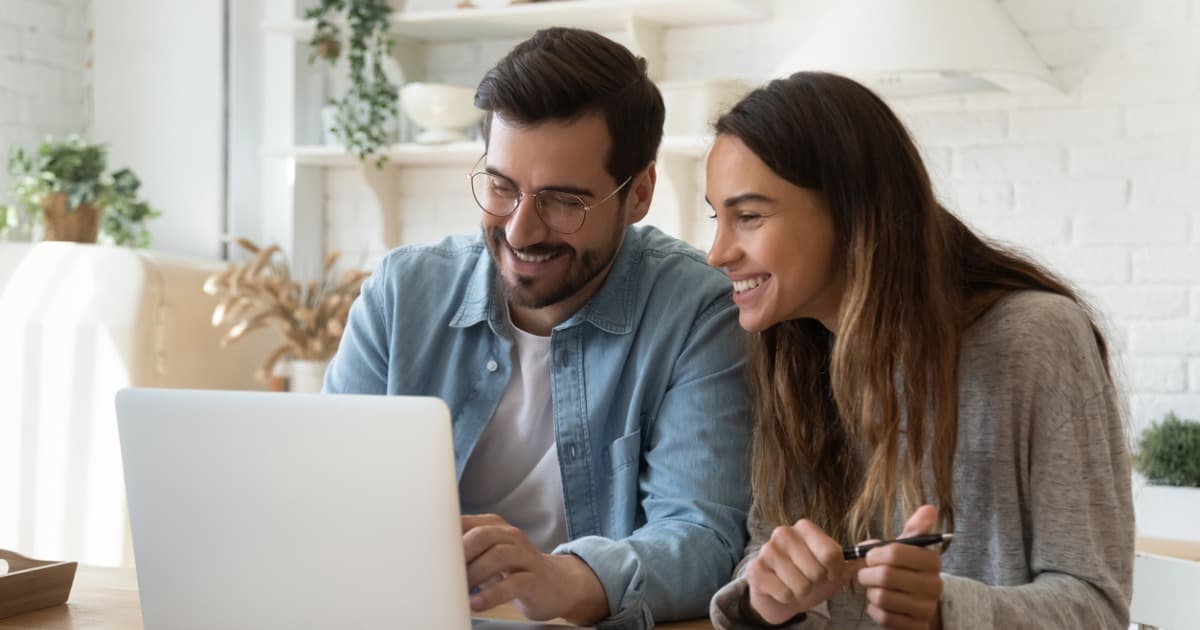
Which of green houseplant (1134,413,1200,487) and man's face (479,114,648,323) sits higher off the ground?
man's face (479,114,648,323)

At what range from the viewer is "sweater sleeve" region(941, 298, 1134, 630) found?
3.87ft

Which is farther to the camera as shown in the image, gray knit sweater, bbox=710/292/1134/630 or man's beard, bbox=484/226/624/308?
man's beard, bbox=484/226/624/308

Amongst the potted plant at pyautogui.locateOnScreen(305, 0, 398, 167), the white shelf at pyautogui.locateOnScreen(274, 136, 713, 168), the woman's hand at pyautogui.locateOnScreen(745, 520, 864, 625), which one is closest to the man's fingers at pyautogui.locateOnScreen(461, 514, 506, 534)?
the woman's hand at pyautogui.locateOnScreen(745, 520, 864, 625)

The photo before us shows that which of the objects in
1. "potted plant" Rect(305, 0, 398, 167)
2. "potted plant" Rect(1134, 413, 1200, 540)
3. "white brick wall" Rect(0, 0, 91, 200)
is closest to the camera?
"potted plant" Rect(1134, 413, 1200, 540)

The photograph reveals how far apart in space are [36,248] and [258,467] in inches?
85.4

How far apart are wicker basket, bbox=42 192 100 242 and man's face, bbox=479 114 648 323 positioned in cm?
176

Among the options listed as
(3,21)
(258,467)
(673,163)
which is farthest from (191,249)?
(258,467)

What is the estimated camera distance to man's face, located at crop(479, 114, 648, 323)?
5.09 ft

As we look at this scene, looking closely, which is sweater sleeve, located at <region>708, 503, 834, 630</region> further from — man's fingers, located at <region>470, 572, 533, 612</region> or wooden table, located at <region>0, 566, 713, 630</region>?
man's fingers, located at <region>470, 572, 533, 612</region>

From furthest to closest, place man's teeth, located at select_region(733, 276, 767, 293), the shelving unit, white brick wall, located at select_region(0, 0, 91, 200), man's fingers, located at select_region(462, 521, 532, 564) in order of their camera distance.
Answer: white brick wall, located at select_region(0, 0, 91, 200) < the shelving unit < man's teeth, located at select_region(733, 276, 767, 293) < man's fingers, located at select_region(462, 521, 532, 564)

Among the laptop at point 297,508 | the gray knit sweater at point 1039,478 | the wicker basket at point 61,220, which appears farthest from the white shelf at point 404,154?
the laptop at point 297,508

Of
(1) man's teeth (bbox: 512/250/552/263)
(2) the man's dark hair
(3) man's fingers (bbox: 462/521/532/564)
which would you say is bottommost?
(3) man's fingers (bbox: 462/521/532/564)

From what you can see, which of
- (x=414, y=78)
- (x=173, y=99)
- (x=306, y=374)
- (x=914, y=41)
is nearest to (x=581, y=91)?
(x=914, y=41)

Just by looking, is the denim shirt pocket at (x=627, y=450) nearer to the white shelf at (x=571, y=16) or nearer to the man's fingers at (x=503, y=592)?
the man's fingers at (x=503, y=592)
